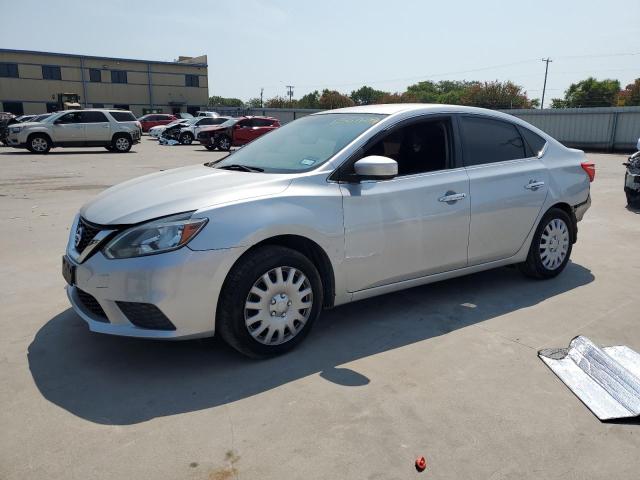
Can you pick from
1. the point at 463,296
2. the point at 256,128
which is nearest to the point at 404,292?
the point at 463,296

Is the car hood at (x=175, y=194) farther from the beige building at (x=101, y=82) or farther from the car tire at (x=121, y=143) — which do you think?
the beige building at (x=101, y=82)

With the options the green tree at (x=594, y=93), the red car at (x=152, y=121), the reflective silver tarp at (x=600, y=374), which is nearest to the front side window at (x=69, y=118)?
the red car at (x=152, y=121)

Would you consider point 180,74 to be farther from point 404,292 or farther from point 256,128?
point 404,292

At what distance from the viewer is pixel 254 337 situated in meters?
3.42

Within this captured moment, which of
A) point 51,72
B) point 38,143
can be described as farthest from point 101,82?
point 38,143

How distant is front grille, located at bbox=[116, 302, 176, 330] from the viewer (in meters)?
3.15

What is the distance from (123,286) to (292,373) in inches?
45.2

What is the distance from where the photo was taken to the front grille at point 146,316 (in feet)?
10.3

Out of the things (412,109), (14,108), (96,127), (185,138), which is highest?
(14,108)

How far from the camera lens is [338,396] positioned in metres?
3.09

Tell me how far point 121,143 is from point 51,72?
39.4 m

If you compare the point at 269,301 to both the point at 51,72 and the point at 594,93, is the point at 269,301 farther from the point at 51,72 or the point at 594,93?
the point at 594,93

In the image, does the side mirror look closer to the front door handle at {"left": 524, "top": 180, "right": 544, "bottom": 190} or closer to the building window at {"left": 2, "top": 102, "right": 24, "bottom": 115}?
the front door handle at {"left": 524, "top": 180, "right": 544, "bottom": 190}

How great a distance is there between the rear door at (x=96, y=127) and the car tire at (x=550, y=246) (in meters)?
20.5
